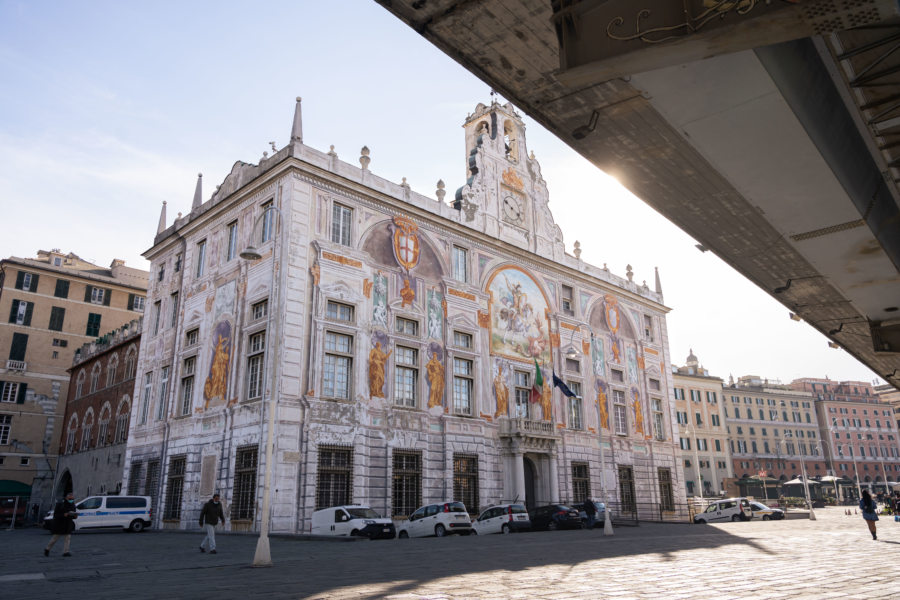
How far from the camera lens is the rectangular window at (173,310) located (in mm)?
35656

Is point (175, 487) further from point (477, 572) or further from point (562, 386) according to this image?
point (477, 572)

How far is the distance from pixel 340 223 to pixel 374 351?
21.0 feet

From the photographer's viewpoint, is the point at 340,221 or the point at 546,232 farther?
the point at 546,232

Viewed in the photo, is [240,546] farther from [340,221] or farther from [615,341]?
[615,341]

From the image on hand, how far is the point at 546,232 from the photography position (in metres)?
42.4

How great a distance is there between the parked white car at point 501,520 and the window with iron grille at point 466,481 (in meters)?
2.98

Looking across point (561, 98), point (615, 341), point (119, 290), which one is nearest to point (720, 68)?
point (561, 98)

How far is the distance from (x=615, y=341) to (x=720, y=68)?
39.6 m

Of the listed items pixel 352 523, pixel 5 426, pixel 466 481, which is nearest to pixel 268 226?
pixel 352 523

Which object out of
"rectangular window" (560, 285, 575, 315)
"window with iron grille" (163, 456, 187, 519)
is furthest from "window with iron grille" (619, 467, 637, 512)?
"window with iron grille" (163, 456, 187, 519)

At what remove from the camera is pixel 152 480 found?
33.6 m

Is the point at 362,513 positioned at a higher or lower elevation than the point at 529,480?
lower

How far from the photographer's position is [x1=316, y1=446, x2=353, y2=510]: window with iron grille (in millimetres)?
26984

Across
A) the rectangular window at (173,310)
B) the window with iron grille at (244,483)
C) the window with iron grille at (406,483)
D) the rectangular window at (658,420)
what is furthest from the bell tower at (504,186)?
the window with iron grille at (244,483)
